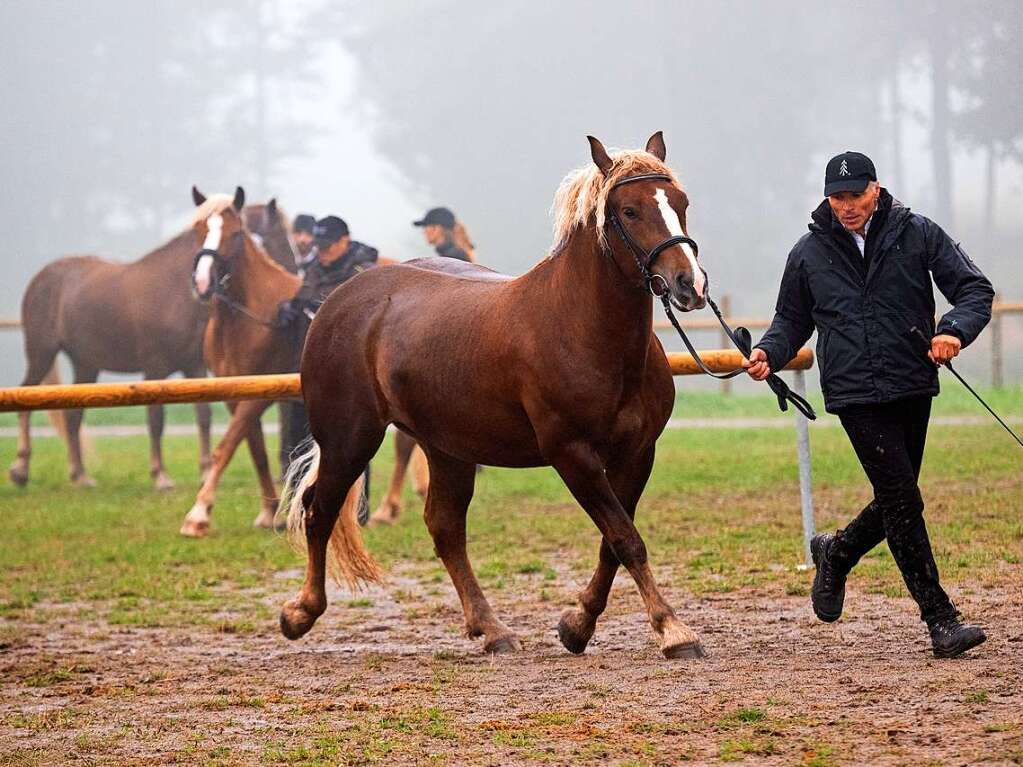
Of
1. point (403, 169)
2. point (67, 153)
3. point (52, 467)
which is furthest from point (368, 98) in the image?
point (52, 467)

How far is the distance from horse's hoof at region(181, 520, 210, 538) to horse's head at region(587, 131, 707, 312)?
597 cm

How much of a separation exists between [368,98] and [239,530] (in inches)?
1886

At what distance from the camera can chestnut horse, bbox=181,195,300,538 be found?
11.3 meters

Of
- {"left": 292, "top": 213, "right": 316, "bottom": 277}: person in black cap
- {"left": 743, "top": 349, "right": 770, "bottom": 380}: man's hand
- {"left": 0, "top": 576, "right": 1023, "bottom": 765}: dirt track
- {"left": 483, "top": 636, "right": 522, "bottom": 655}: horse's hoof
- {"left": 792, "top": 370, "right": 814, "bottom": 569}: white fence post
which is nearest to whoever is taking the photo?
{"left": 0, "top": 576, "right": 1023, "bottom": 765}: dirt track

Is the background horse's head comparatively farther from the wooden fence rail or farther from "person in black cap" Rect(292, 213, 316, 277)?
"person in black cap" Rect(292, 213, 316, 277)

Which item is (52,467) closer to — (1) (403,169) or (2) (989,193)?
(2) (989,193)

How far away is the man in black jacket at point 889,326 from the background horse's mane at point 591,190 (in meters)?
0.65

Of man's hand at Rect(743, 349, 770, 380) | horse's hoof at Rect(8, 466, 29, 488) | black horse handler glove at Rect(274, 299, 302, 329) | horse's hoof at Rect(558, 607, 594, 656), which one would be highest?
man's hand at Rect(743, 349, 770, 380)

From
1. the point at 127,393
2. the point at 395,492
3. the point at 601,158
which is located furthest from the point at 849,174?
the point at 395,492

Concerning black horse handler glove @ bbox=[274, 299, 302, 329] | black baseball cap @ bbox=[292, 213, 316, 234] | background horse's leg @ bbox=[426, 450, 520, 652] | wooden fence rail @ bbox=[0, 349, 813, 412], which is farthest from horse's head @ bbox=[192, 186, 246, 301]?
background horse's leg @ bbox=[426, 450, 520, 652]

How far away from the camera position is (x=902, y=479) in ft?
17.3

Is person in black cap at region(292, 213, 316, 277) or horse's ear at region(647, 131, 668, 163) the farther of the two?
person in black cap at region(292, 213, 316, 277)

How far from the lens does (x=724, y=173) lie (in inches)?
2016

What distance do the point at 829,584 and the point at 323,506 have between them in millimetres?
2368
